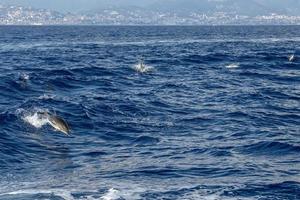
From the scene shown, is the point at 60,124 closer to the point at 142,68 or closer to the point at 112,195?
the point at 112,195

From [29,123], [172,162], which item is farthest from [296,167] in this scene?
[29,123]

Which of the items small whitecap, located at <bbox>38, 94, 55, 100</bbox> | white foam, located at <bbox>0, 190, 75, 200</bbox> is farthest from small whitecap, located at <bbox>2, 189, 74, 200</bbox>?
small whitecap, located at <bbox>38, 94, 55, 100</bbox>

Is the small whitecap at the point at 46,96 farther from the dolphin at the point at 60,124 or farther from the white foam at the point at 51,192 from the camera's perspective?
the white foam at the point at 51,192

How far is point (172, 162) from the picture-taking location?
78.6 ft

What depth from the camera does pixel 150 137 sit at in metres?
28.7

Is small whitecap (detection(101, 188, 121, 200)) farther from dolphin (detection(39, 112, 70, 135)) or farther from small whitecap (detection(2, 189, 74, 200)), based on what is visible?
dolphin (detection(39, 112, 70, 135))

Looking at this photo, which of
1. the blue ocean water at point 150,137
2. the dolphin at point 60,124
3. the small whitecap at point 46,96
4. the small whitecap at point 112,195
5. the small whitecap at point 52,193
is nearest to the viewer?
the small whitecap at point 112,195

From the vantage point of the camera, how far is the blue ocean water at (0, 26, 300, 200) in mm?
20672

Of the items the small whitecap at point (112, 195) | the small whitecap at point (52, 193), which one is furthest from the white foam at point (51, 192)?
the small whitecap at point (112, 195)

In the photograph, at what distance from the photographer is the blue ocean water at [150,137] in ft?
67.8

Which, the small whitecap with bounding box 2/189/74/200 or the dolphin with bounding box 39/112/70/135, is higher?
the dolphin with bounding box 39/112/70/135

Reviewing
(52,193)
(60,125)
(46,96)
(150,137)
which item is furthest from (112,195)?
(46,96)

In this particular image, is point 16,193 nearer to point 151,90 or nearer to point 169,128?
point 169,128

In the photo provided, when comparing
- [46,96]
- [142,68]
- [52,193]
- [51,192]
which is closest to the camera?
[52,193]
